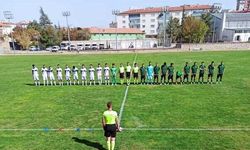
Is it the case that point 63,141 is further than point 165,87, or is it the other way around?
point 165,87

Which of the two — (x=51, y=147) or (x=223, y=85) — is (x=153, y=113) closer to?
(x=51, y=147)

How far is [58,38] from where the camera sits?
79.0 m

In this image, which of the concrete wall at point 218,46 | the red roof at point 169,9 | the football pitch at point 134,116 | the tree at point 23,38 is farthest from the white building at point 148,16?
the football pitch at point 134,116

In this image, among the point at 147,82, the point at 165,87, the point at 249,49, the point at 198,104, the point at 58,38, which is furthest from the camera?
the point at 58,38

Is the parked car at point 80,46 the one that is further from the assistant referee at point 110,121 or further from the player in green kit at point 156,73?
the assistant referee at point 110,121

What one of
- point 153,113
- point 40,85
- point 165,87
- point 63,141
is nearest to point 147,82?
point 165,87

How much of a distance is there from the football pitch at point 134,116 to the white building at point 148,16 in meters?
105

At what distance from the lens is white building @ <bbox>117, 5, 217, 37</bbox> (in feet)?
397

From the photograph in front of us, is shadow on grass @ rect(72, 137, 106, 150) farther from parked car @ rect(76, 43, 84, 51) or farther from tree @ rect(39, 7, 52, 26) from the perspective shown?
tree @ rect(39, 7, 52, 26)

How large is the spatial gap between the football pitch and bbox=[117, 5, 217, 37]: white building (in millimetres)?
105370

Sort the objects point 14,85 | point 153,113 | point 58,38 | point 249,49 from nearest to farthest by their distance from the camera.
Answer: point 153,113 < point 14,85 < point 249,49 < point 58,38

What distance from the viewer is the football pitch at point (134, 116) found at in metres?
9.31

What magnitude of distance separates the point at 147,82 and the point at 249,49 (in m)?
41.5

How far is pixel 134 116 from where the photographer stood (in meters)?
12.0
